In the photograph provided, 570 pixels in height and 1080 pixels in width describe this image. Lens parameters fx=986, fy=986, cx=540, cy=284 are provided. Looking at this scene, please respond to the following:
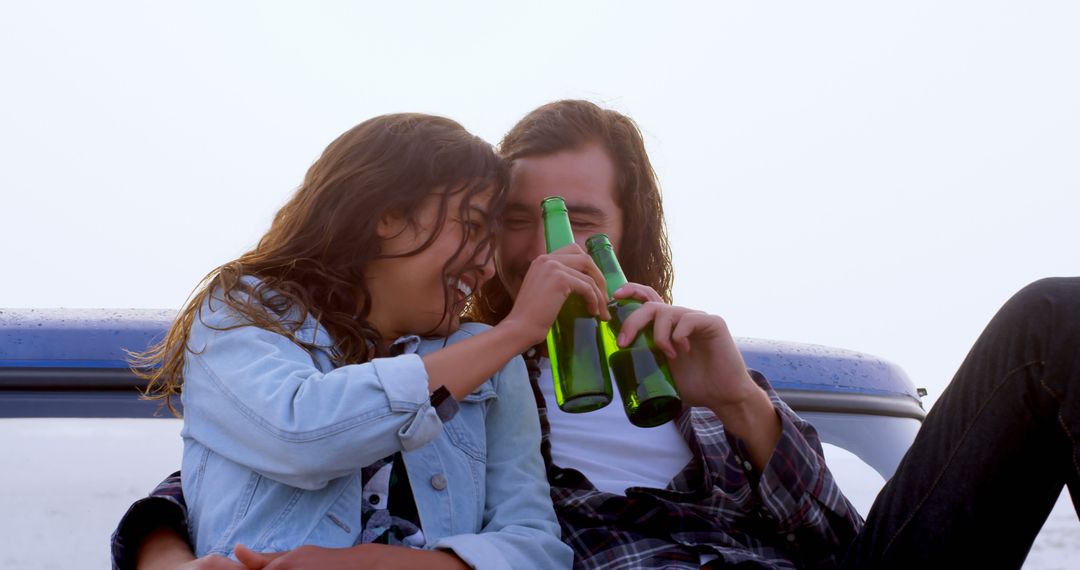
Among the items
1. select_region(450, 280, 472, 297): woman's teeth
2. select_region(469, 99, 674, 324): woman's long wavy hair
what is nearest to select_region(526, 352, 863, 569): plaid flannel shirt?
select_region(450, 280, 472, 297): woman's teeth

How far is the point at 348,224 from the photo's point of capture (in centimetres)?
172

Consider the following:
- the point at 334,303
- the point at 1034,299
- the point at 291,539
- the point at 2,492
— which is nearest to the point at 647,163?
the point at 334,303

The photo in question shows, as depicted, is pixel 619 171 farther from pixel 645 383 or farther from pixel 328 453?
pixel 328 453

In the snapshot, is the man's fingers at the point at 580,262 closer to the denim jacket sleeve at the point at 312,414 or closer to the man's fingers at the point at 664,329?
the man's fingers at the point at 664,329

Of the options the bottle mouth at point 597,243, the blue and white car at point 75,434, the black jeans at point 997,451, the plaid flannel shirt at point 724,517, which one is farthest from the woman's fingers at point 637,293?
the blue and white car at point 75,434

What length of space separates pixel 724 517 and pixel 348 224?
816mm

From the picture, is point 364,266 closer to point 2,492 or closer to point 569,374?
point 569,374

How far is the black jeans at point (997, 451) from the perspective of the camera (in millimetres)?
1262

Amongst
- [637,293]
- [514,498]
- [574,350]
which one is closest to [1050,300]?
[637,293]

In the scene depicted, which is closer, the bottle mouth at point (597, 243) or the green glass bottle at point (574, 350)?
the green glass bottle at point (574, 350)

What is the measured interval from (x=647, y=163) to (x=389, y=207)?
787 millimetres

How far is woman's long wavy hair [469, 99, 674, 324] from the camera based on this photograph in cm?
208

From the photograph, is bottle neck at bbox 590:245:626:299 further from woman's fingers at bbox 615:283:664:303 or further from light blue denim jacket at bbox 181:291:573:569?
light blue denim jacket at bbox 181:291:573:569

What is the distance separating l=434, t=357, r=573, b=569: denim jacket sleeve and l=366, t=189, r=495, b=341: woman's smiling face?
0.54 ft
